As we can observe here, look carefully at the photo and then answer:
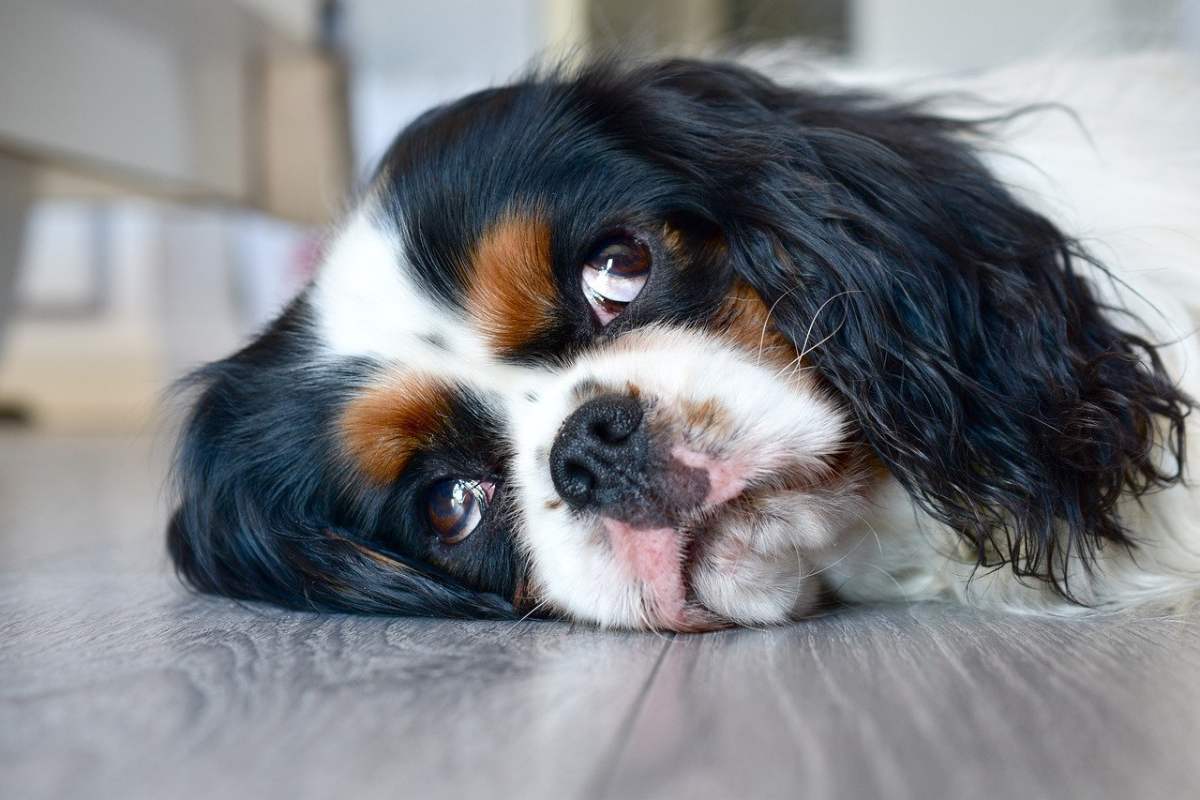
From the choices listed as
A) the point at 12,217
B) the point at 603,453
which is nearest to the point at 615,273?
the point at 603,453

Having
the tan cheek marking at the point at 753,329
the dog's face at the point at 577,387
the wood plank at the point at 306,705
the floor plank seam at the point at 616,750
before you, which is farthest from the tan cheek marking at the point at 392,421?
the floor plank seam at the point at 616,750

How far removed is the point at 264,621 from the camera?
1223 mm

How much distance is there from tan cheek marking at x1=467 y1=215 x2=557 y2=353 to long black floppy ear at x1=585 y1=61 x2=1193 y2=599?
18 cm

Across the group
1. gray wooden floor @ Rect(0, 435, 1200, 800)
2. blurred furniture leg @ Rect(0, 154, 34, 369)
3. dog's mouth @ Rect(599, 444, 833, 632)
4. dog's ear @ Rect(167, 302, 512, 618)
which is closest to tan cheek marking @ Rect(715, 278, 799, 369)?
dog's mouth @ Rect(599, 444, 833, 632)

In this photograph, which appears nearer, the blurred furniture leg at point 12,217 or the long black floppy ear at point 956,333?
the long black floppy ear at point 956,333

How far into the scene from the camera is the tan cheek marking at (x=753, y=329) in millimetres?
1166

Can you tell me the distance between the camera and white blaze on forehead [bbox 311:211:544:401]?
4.08ft

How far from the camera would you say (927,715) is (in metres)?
0.72

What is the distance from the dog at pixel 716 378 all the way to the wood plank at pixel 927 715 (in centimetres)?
13

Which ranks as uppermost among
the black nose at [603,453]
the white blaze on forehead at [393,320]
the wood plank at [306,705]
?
the white blaze on forehead at [393,320]

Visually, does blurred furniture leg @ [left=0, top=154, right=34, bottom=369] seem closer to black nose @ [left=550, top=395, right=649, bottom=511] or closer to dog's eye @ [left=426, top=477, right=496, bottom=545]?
dog's eye @ [left=426, top=477, right=496, bottom=545]

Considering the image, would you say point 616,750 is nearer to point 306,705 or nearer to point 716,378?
point 306,705

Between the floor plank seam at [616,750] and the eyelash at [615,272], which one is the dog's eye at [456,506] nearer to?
the eyelash at [615,272]

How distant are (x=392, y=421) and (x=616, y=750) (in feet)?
2.09
